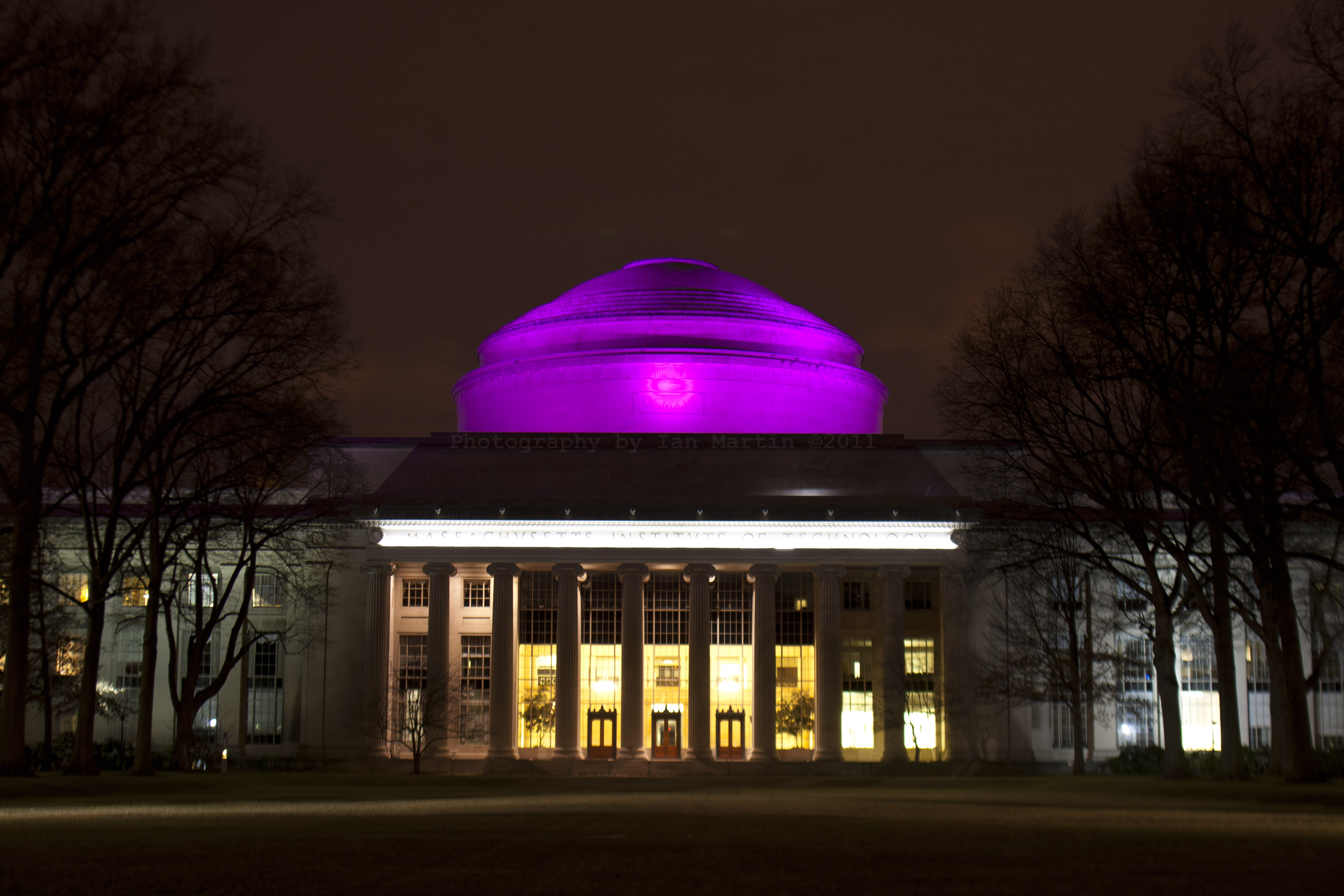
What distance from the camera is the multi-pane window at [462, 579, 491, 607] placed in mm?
76250

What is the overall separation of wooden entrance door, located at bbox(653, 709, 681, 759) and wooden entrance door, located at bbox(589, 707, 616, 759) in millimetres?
2146

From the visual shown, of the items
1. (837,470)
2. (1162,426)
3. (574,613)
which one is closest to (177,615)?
(574,613)

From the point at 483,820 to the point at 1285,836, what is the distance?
12.6 meters

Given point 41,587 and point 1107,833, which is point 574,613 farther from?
point 1107,833

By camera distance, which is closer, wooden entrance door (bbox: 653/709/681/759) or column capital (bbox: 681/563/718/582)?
wooden entrance door (bbox: 653/709/681/759)

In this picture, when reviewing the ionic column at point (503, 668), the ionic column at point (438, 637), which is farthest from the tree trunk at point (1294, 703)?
the ionic column at point (438, 637)

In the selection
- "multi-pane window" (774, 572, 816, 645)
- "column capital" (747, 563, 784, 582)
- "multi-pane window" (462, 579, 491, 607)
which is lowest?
"multi-pane window" (774, 572, 816, 645)

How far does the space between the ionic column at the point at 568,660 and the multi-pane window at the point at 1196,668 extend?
30.8 m

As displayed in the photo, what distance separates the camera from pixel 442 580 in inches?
2881

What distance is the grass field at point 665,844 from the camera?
50.9 feet

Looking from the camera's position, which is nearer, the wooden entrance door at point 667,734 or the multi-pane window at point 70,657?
the multi-pane window at point 70,657

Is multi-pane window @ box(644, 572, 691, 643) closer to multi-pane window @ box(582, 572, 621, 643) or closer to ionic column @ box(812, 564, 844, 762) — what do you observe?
multi-pane window @ box(582, 572, 621, 643)

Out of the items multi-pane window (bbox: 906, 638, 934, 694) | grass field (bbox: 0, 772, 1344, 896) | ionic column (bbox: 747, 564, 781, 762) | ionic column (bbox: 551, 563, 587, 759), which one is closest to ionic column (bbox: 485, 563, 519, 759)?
ionic column (bbox: 551, 563, 587, 759)

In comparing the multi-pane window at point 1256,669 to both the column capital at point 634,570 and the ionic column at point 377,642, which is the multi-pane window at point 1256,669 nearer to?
the column capital at point 634,570
